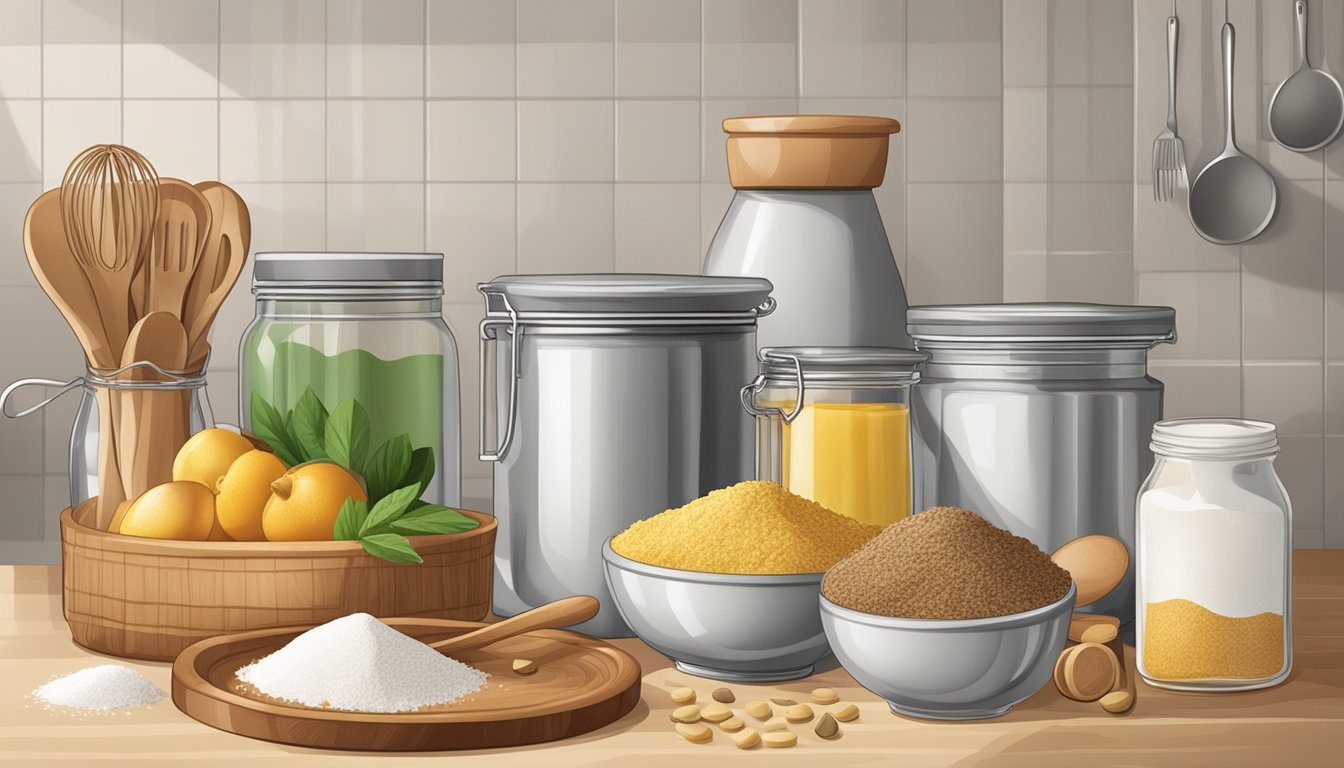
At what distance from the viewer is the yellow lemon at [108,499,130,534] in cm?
85

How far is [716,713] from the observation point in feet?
2.26

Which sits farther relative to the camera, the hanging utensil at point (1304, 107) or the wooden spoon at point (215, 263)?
the hanging utensil at point (1304, 107)

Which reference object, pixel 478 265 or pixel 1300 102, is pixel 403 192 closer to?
pixel 478 265

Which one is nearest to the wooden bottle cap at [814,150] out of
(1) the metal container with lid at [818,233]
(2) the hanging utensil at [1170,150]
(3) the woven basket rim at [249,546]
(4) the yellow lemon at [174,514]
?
(1) the metal container with lid at [818,233]

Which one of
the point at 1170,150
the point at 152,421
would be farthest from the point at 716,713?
the point at 1170,150

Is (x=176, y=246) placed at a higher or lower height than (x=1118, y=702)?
higher

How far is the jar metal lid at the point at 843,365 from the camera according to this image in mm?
825

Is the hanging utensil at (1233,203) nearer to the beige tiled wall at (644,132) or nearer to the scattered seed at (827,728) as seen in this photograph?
the beige tiled wall at (644,132)

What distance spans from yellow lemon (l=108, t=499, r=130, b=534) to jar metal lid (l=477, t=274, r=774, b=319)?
291mm

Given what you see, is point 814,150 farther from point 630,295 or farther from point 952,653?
point 952,653

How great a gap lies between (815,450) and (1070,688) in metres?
0.22

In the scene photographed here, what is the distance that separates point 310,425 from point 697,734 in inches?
14.4

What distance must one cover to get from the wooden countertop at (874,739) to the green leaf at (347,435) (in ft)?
0.67

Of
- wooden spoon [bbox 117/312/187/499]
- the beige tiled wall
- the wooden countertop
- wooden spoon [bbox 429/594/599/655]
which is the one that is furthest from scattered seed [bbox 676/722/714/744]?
the beige tiled wall
